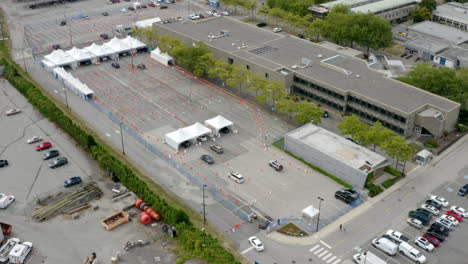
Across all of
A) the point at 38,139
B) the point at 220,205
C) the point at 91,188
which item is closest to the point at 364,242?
the point at 220,205

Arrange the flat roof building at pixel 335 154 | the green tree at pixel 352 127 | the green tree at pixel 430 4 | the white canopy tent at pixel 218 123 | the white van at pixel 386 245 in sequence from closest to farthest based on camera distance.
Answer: the white van at pixel 386 245 < the flat roof building at pixel 335 154 < the green tree at pixel 352 127 < the white canopy tent at pixel 218 123 < the green tree at pixel 430 4

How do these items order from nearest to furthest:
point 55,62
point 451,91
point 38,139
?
point 38,139 → point 451,91 → point 55,62

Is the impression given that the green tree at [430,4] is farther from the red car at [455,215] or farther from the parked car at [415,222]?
the parked car at [415,222]

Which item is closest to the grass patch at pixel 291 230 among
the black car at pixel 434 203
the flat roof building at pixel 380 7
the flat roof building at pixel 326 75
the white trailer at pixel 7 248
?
the black car at pixel 434 203

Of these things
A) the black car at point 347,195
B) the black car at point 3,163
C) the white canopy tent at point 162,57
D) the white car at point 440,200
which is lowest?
the white car at point 440,200

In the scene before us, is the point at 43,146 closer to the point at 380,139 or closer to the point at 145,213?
the point at 145,213

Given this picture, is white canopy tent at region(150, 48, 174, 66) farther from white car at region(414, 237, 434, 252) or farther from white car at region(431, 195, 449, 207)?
white car at region(414, 237, 434, 252)

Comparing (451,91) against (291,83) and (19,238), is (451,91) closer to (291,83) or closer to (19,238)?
(291,83)
